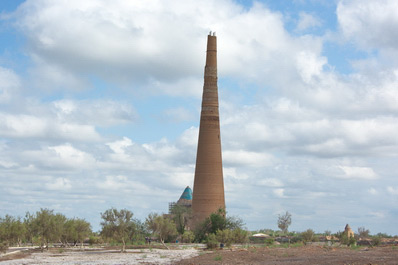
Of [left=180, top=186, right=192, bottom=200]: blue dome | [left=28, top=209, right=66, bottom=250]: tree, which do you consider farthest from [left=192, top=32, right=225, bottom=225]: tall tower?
[left=28, top=209, right=66, bottom=250]: tree

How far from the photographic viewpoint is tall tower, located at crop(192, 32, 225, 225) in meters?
61.9

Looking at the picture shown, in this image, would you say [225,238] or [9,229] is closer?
[9,229]

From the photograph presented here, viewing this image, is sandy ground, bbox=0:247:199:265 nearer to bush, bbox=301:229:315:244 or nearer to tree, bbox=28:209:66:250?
A: tree, bbox=28:209:66:250

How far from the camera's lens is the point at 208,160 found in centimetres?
6238

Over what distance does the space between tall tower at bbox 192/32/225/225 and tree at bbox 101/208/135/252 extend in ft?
64.3

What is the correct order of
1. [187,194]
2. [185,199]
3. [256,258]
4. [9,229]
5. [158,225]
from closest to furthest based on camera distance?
[256,258] → [9,229] → [158,225] → [185,199] → [187,194]

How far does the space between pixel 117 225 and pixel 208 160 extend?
21805 mm

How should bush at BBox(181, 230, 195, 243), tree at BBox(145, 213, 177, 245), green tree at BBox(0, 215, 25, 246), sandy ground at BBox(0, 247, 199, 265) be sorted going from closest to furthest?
1. sandy ground at BBox(0, 247, 199, 265)
2. green tree at BBox(0, 215, 25, 246)
3. tree at BBox(145, 213, 177, 245)
4. bush at BBox(181, 230, 195, 243)

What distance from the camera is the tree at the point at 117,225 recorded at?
42.2 meters

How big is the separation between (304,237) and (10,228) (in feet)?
98.2

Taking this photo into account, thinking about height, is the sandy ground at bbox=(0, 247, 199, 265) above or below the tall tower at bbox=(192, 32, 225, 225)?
below

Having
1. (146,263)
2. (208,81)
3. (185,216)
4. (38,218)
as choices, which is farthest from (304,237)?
(146,263)

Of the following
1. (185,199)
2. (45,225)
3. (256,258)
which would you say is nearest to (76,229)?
(45,225)

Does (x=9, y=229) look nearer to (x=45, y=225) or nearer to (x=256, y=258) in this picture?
(x=45, y=225)
